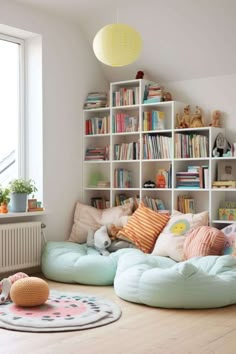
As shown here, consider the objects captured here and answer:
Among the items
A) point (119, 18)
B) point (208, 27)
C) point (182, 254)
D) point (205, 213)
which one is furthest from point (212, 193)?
point (119, 18)

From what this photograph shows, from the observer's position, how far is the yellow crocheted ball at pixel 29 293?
13.2 ft

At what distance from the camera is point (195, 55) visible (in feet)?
18.6

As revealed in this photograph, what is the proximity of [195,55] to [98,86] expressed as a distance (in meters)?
1.33

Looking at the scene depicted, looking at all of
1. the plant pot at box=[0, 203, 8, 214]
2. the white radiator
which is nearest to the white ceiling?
the plant pot at box=[0, 203, 8, 214]

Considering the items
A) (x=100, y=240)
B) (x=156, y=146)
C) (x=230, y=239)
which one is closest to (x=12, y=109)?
(x=156, y=146)

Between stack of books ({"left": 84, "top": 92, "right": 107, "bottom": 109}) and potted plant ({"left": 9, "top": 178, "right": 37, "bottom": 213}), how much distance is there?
4.31 ft

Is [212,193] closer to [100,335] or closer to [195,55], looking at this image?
[195,55]

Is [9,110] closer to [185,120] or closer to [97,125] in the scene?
[97,125]

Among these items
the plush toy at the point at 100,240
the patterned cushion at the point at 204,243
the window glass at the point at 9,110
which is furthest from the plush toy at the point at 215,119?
the window glass at the point at 9,110

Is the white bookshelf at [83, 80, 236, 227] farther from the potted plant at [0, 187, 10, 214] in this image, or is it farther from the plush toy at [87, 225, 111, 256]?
the potted plant at [0, 187, 10, 214]

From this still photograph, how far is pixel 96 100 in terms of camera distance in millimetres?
6262

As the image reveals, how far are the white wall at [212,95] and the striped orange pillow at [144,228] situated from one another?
3.57 feet

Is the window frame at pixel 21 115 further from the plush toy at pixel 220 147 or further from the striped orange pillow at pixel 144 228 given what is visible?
the plush toy at pixel 220 147

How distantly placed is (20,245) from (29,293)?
4.95 feet
